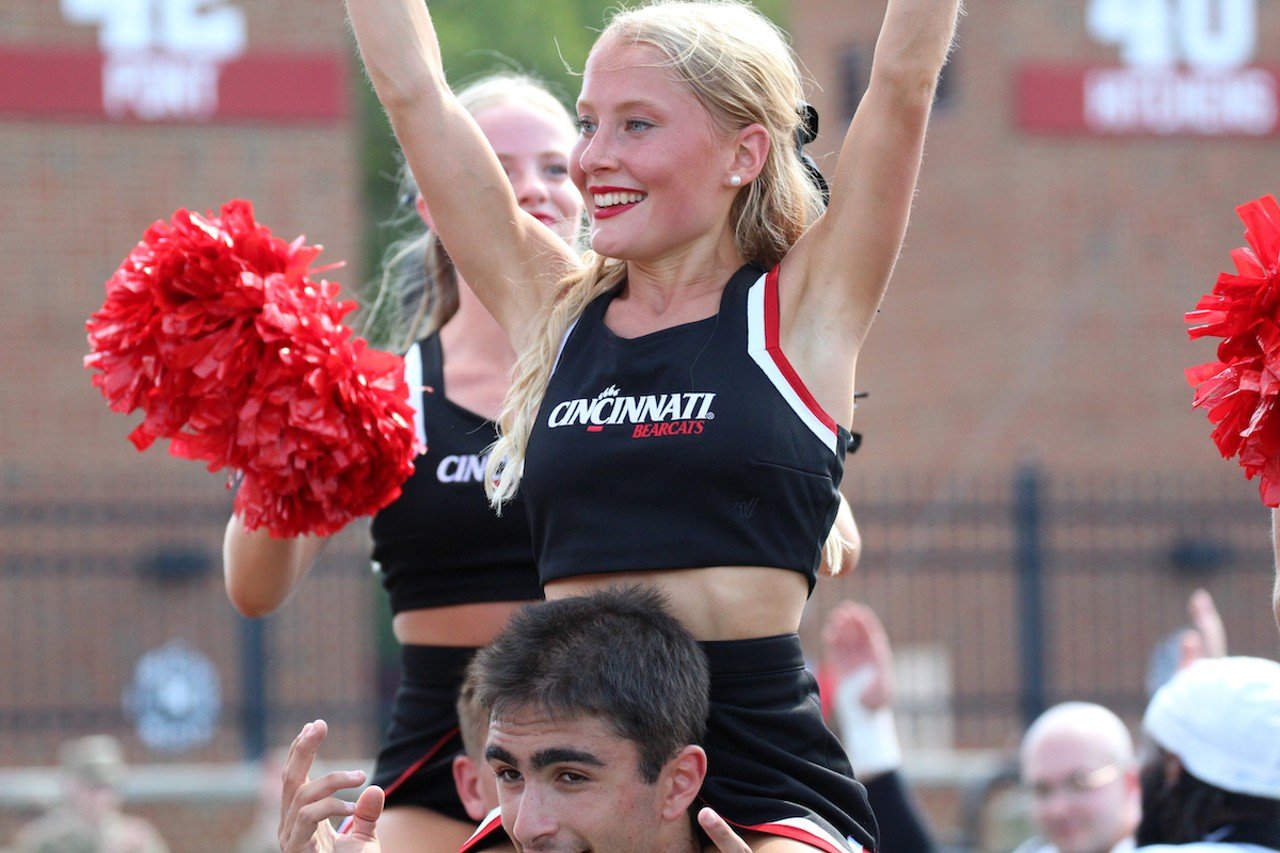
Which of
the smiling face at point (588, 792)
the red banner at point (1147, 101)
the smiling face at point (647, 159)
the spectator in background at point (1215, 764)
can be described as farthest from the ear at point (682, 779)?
the red banner at point (1147, 101)

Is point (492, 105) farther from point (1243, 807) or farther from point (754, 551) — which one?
point (1243, 807)

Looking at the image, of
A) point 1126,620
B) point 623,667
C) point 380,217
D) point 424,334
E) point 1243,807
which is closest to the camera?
point 623,667

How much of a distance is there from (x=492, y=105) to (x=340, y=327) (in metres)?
0.76

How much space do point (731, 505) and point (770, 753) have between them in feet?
1.19

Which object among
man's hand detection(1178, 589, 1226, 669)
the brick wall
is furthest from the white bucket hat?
the brick wall

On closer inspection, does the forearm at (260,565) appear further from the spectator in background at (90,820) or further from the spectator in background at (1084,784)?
the spectator in background at (90,820)

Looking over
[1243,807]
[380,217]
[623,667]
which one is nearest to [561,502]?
[623,667]

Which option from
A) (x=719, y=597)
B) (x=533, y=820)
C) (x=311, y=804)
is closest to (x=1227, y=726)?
(x=719, y=597)

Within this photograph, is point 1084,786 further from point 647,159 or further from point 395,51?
point 395,51

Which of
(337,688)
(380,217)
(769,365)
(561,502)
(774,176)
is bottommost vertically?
(337,688)

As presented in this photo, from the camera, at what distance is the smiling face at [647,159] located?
9.46 feet

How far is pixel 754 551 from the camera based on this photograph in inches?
107

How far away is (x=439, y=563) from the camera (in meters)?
3.56

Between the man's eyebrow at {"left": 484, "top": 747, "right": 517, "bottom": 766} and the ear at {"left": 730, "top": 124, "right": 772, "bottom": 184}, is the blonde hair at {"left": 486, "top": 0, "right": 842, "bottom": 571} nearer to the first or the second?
the ear at {"left": 730, "top": 124, "right": 772, "bottom": 184}
